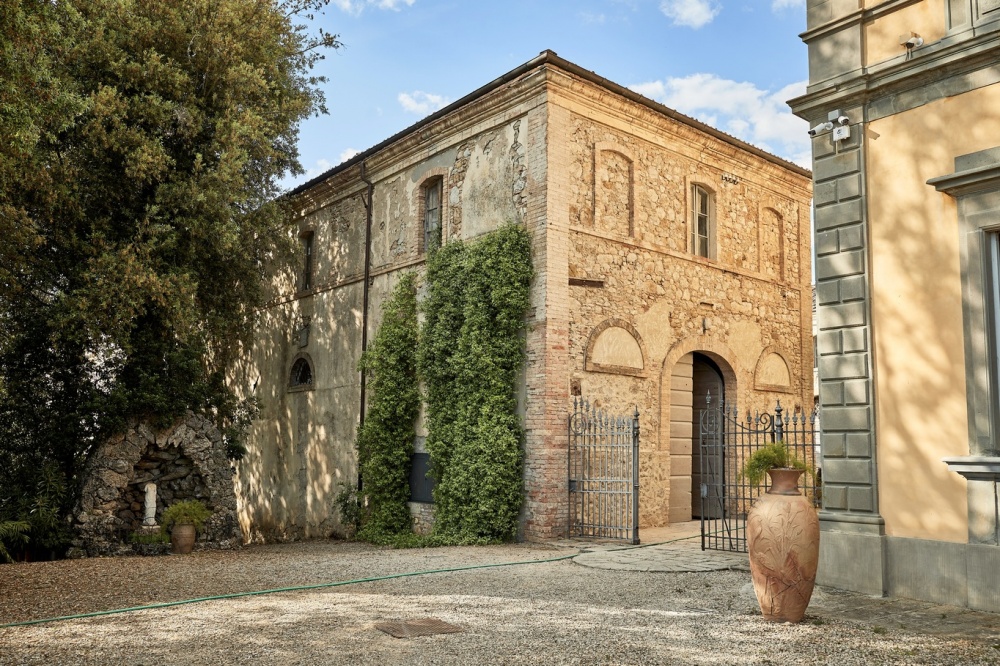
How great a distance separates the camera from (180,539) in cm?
1256

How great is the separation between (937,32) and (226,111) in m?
10.1

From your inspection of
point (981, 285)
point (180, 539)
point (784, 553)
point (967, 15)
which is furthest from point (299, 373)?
point (967, 15)

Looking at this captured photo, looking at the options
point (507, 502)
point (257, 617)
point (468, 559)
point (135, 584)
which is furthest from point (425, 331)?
point (257, 617)

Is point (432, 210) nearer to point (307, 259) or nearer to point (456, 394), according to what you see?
point (456, 394)

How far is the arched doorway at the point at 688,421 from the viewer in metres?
13.8

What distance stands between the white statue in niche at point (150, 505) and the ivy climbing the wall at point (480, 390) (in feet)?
14.1

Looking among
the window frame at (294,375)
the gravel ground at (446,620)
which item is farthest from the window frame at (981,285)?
the window frame at (294,375)

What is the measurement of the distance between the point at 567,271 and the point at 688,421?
12.4 ft

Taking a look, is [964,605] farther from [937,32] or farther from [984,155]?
[937,32]

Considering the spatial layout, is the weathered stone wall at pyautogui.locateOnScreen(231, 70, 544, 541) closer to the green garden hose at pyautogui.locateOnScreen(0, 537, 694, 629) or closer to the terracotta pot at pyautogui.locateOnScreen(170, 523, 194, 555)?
the green garden hose at pyautogui.locateOnScreen(0, 537, 694, 629)

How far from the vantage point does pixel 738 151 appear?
597 inches

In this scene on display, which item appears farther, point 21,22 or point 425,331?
point 425,331

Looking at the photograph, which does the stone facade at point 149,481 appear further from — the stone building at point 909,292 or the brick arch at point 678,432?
the stone building at point 909,292

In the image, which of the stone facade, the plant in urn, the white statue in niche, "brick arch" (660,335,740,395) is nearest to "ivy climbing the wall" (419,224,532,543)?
"brick arch" (660,335,740,395)
